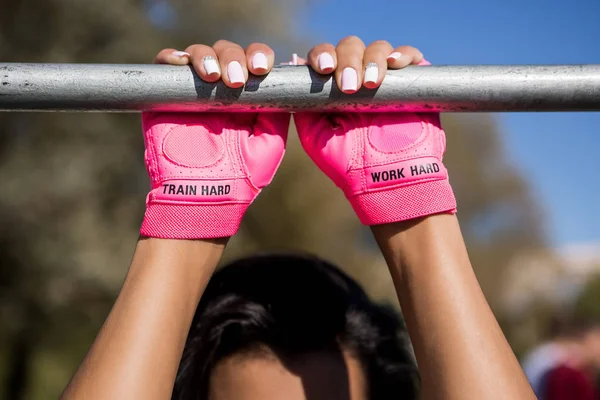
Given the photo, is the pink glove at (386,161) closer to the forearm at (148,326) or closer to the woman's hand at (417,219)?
the woman's hand at (417,219)

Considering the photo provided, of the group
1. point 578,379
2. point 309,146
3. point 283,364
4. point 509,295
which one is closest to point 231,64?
point 309,146

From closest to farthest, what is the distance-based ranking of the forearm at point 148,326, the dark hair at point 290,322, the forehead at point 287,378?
the forearm at point 148,326 < the forehead at point 287,378 < the dark hair at point 290,322

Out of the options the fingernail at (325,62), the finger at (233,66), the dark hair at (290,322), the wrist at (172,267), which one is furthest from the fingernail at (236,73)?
the dark hair at (290,322)

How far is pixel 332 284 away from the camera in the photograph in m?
1.26

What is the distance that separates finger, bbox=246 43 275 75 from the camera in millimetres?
821

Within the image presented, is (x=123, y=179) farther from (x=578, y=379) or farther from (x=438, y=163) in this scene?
(x=438, y=163)

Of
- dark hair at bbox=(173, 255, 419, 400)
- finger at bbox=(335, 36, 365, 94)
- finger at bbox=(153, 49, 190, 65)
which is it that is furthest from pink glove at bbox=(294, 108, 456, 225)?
dark hair at bbox=(173, 255, 419, 400)

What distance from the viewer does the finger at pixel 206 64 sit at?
82cm

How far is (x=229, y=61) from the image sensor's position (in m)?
0.83

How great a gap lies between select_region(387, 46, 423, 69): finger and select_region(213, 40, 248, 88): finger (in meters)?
0.20

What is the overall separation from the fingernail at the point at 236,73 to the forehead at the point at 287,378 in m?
0.50

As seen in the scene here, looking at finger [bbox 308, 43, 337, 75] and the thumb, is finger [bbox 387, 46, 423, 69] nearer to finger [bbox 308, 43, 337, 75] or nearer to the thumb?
finger [bbox 308, 43, 337, 75]

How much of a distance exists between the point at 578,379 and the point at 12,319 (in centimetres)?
465

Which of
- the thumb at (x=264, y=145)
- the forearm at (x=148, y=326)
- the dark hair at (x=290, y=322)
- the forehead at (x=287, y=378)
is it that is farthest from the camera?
the dark hair at (x=290, y=322)
